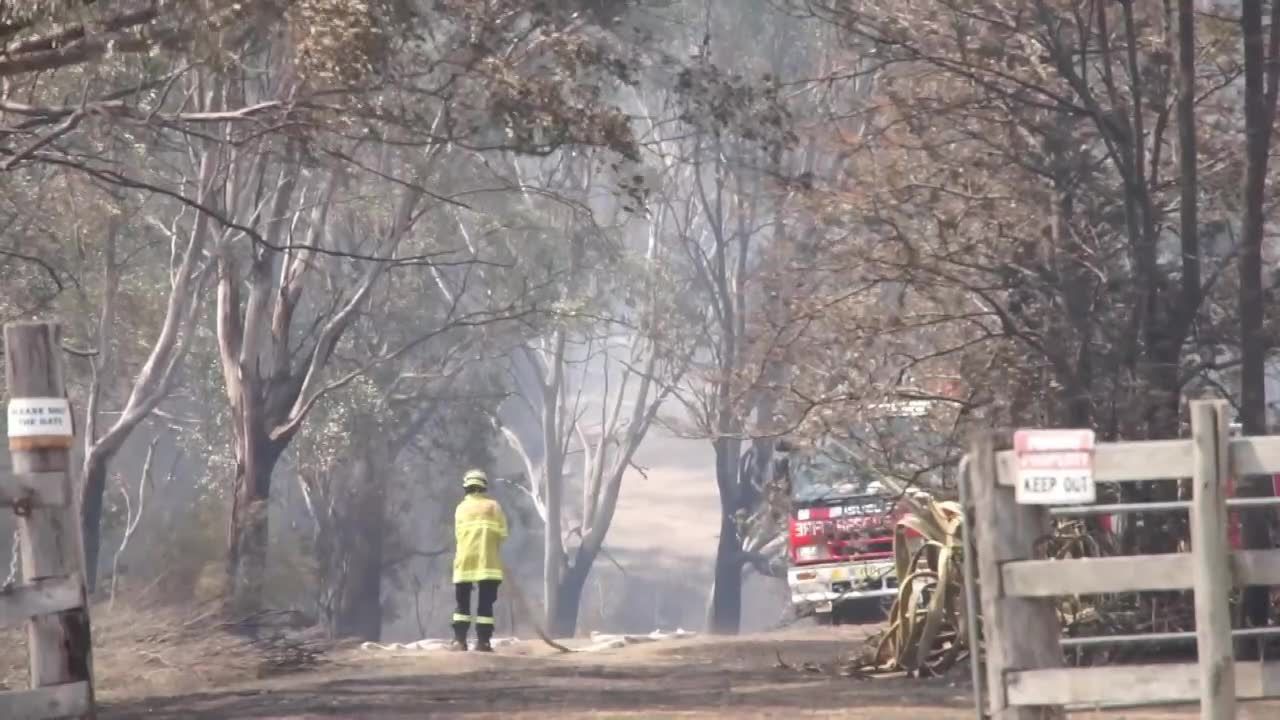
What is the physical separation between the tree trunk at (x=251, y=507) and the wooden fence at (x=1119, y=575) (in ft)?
63.2

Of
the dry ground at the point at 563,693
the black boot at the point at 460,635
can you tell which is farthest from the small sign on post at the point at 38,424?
Result: the black boot at the point at 460,635

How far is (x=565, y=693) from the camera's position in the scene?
1504 cm

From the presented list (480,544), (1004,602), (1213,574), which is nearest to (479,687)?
(480,544)

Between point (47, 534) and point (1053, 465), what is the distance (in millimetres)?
4243

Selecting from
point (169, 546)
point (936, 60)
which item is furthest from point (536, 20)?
point (169, 546)

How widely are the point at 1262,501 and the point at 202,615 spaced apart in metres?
10.7

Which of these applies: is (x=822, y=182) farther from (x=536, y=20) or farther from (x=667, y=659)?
(x=667, y=659)

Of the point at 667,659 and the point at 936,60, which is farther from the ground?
the point at 936,60

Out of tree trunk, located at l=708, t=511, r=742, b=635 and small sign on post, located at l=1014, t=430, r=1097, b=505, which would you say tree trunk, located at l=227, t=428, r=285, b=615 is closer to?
tree trunk, located at l=708, t=511, r=742, b=635

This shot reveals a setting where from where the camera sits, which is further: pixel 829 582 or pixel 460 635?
pixel 829 582

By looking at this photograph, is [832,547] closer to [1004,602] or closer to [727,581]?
[1004,602]

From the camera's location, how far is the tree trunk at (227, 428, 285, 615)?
2653 cm

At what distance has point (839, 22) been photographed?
17.4 metres

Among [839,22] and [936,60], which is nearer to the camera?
[936,60]
